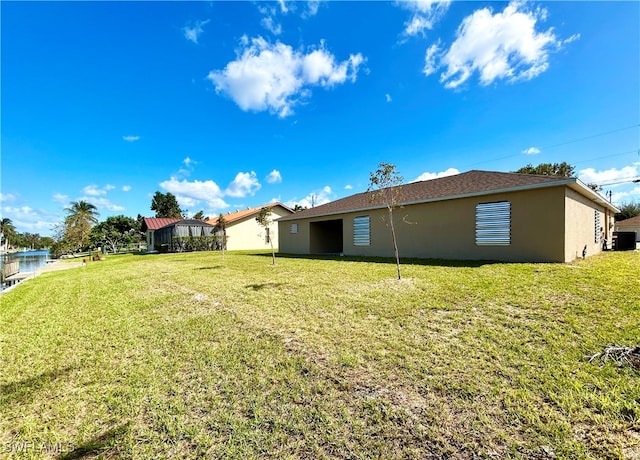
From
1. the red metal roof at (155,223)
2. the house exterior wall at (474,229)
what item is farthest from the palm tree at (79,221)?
the house exterior wall at (474,229)

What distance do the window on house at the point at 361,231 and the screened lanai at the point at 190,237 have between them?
18047mm

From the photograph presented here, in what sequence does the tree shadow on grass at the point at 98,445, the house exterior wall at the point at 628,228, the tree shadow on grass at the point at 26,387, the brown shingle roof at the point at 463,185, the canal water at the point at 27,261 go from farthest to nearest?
the house exterior wall at the point at 628,228 < the canal water at the point at 27,261 < the brown shingle roof at the point at 463,185 < the tree shadow on grass at the point at 26,387 < the tree shadow on grass at the point at 98,445

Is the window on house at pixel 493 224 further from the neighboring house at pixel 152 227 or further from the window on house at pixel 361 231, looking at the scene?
the neighboring house at pixel 152 227

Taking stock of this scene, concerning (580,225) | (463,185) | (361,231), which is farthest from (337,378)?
(580,225)

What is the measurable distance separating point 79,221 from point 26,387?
38335 millimetres

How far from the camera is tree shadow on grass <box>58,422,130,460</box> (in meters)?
2.17

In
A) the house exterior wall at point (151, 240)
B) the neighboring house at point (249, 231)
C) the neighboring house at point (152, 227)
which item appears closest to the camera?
the neighboring house at point (249, 231)

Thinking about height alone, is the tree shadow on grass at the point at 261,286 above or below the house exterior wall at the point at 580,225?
below

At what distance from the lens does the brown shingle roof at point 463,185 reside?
30.8 feet

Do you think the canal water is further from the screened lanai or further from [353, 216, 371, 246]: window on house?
[353, 216, 371, 246]: window on house

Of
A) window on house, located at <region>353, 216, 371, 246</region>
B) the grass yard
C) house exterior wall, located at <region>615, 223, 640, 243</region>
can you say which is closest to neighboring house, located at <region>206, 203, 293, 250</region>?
window on house, located at <region>353, 216, 371, 246</region>

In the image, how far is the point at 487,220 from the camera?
10484mm

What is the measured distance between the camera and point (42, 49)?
980cm

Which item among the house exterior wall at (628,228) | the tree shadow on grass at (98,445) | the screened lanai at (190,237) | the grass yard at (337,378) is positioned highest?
the house exterior wall at (628,228)
